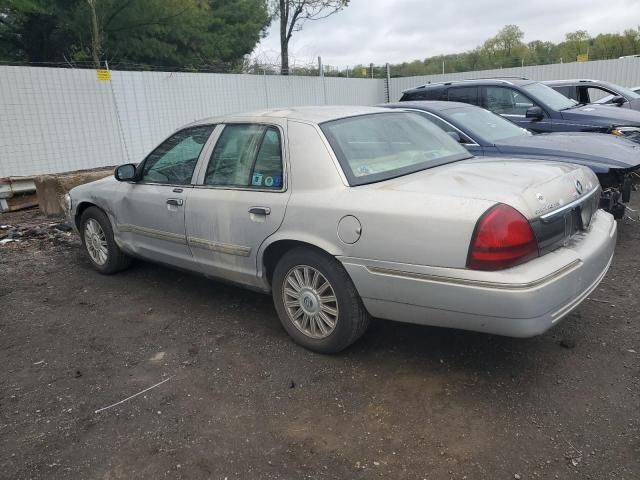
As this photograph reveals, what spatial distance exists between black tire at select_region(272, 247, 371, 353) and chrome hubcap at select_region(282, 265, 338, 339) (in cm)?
2

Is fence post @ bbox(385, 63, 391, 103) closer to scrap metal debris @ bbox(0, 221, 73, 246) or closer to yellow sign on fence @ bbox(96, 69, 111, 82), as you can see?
yellow sign on fence @ bbox(96, 69, 111, 82)

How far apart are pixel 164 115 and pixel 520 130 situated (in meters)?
9.98

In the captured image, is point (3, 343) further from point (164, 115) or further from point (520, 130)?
point (164, 115)

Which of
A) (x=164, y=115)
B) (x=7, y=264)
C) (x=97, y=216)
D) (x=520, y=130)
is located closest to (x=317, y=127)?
(x=97, y=216)

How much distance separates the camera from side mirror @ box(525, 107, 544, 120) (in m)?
7.18

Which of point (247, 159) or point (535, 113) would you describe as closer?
point (247, 159)

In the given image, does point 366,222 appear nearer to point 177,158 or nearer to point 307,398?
point 307,398

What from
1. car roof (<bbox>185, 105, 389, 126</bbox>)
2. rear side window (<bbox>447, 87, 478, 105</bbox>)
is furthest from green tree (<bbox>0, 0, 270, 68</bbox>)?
car roof (<bbox>185, 105, 389, 126</bbox>)

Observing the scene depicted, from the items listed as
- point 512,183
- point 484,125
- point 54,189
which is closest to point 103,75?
point 54,189

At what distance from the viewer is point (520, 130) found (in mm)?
6336

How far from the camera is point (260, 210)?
3539 mm

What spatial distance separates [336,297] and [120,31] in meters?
15.5

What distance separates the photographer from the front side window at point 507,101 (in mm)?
7676

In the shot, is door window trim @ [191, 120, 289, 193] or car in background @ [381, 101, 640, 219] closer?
door window trim @ [191, 120, 289, 193]
